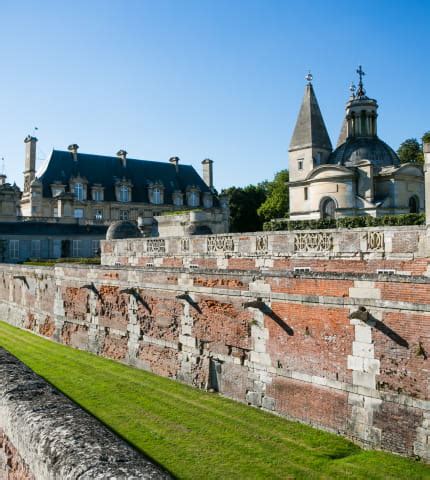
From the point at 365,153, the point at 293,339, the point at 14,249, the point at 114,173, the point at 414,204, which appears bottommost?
the point at 293,339

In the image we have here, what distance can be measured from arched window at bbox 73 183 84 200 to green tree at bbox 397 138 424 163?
37.1 meters

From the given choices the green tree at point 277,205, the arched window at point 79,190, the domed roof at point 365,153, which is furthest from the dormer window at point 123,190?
the domed roof at point 365,153

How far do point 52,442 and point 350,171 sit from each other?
112 ft

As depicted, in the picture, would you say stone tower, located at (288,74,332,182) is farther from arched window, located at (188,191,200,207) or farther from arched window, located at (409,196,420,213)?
arched window, located at (188,191,200,207)

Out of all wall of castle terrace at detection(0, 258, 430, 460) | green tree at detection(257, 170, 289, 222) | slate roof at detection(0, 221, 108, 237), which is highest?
green tree at detection(257, 170, 289, 222)

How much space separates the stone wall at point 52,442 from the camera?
370 centimetres

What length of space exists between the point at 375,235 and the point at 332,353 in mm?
5210

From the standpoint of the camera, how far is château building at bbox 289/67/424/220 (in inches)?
1419

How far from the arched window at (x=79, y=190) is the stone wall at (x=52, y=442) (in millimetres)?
51496

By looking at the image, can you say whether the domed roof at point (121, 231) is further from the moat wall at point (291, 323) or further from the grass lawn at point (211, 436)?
the grass lawn at point (211, 436)

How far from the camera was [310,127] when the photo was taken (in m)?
41.6

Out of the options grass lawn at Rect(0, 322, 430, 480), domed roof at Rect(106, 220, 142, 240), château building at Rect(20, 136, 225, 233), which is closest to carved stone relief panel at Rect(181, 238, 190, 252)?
domed roof at Rect(106, 220, 142, 240)

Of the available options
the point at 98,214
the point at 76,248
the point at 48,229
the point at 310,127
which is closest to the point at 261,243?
the point at 76,248

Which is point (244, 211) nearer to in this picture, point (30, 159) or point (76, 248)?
point (30, 159)
